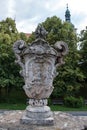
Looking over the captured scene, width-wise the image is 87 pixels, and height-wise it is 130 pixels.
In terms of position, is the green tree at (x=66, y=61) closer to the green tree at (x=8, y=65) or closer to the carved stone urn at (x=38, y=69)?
the green tree at (x=8, y=65)

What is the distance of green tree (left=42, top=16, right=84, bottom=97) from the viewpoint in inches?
1201

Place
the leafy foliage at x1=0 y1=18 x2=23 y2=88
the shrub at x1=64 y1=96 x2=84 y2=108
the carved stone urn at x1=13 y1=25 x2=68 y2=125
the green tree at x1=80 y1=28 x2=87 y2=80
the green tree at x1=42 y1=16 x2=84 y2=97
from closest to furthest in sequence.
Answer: the carved stone urn at x1=13 y1=25 x2=68 y2=125 → the shrub at x1=64 y1=96 x2=84 y2=108 → the leafy foliage at x1=0 y1=18 x2=23 y2=88 → the green tree at x1=42 y1=16 x2=84 y2=97 → the green tree at x1=80 y1=28 x2=87 y2=80

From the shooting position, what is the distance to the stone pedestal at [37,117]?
11008mm

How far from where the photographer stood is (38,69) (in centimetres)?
1142

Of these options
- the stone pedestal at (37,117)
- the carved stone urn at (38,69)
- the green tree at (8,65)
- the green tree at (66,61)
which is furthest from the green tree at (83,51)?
the stone pedestal at (37,117)

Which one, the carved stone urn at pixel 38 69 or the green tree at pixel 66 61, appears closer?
the carved stone urn at pixel 38 69

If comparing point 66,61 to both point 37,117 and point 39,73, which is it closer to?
point 39,73

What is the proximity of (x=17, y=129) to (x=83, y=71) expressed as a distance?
23808mm

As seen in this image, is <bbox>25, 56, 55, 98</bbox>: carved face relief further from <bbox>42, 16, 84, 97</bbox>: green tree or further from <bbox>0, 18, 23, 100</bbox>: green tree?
<bbox>42, 16, 84, 97</bbox>: green tree

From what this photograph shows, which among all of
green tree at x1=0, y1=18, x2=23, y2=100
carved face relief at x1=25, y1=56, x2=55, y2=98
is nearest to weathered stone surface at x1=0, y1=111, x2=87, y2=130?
carved face relief at x1=25, y1=56, x2=55, y2=98

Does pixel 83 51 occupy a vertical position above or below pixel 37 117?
above

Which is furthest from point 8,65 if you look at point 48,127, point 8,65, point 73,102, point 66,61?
point 48,127

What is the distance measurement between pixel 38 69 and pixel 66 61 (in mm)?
19906

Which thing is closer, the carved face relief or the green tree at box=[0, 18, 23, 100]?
the carved face relief
